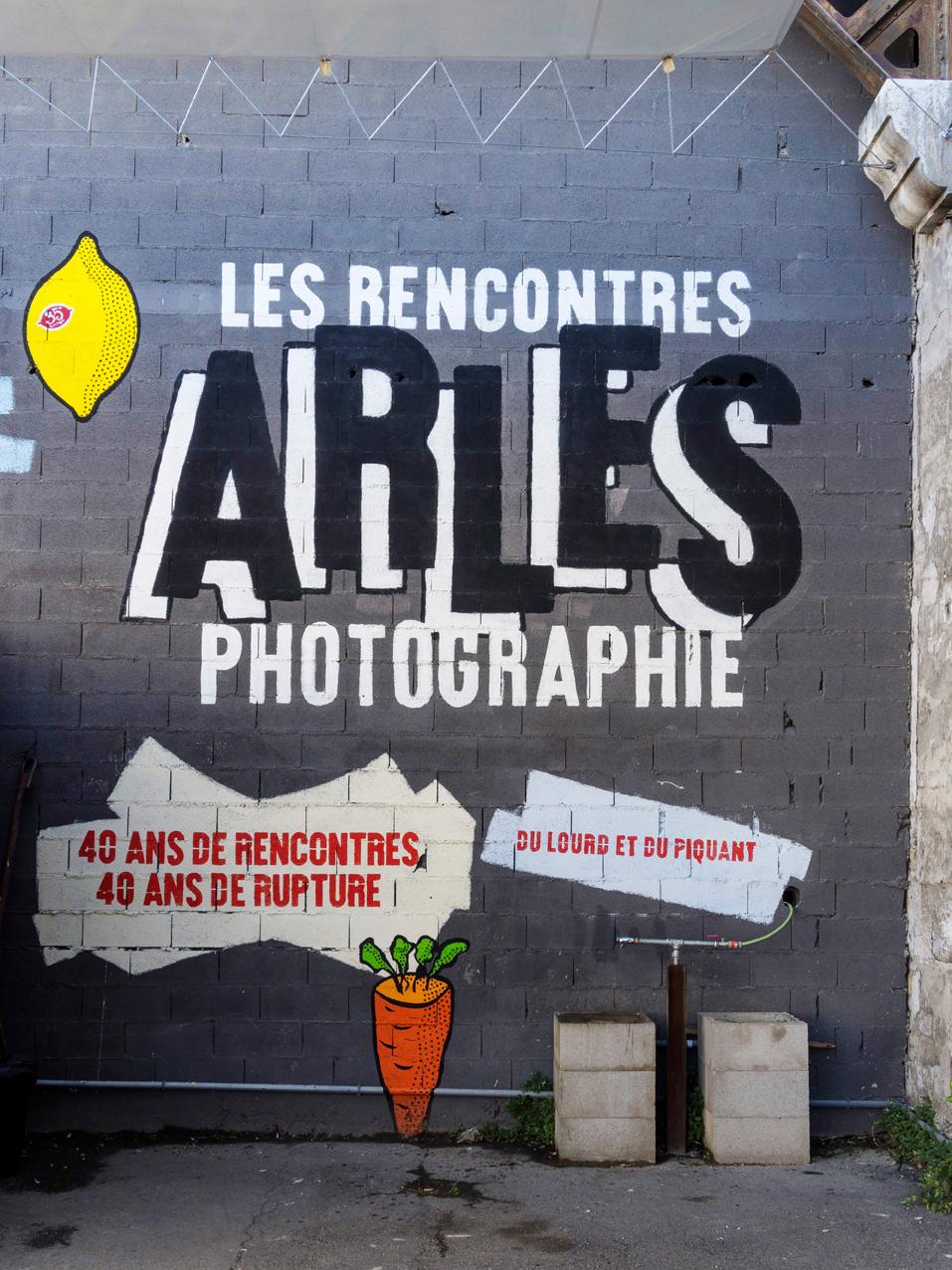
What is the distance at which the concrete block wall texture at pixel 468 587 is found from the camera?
5.79 metres

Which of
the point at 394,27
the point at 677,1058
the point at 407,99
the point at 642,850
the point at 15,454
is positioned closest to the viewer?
the point at 394,27

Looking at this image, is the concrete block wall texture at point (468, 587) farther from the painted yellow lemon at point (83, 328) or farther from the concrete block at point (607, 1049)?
the concrete block at point (607, 1049)

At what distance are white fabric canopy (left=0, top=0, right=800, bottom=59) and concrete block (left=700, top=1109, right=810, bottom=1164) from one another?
4.99 metres

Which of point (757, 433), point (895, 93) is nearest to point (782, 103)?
point (895, 93)

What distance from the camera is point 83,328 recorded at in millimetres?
6016

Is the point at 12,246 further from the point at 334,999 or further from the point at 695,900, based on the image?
the point at 695,900

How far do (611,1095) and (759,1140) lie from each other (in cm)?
→ 71

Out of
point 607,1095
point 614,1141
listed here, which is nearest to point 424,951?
point 607,1095

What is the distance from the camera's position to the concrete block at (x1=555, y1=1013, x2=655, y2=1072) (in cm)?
536

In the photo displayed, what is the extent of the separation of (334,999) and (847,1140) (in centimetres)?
262

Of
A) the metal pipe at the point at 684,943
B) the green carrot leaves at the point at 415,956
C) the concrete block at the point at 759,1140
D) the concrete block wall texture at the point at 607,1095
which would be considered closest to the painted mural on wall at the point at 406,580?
the green carrot leaves at the point at 415,956

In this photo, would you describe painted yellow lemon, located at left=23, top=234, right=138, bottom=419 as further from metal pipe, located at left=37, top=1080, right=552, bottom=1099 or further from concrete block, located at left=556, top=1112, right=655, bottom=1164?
concrete block, located at left=556, top=1112, right=655, bottom=1164

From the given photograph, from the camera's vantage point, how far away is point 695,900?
5.84 m

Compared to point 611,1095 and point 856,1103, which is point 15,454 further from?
point 856,1103
